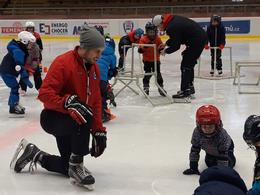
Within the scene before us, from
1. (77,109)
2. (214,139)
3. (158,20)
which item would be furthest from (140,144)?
(158,20)

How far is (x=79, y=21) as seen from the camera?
607 inches

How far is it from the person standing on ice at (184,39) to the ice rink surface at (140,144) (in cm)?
29

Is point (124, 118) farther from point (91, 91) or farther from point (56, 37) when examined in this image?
point (56, 37)

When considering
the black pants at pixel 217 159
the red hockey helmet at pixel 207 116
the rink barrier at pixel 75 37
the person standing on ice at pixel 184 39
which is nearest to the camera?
the red hockey helmet at pixel 207 116

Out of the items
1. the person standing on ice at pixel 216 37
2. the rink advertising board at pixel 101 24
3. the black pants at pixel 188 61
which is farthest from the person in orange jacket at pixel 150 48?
the rink advertising board at pixel 101 24

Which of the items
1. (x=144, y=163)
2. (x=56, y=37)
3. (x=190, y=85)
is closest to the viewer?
(x=144, y=163)

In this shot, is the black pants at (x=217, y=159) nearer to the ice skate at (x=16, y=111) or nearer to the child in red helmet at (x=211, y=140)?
the child in red helmet at (x=211, y=140)

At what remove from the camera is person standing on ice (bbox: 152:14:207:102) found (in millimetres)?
6047

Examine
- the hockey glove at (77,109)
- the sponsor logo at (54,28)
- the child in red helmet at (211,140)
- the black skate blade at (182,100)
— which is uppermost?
the sponsor logo at (54,28)

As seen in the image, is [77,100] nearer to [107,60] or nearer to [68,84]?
[68,84]

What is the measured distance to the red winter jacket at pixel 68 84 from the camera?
284 centimetres

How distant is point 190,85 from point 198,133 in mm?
3354

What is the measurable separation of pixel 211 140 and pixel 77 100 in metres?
Result: 0.95

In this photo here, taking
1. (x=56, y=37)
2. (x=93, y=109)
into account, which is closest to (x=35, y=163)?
(x=93, y=109)
